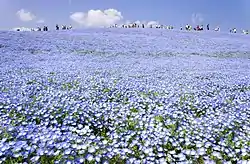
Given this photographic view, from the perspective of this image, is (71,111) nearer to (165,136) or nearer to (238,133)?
(165,136)

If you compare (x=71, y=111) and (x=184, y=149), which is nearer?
(x=184, y=149)

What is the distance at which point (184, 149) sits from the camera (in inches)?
177

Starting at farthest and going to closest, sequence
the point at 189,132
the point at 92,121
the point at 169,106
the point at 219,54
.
Result: the point at 219,54 < the point at 169,106 < the point at 92,121 < the point at 189,132

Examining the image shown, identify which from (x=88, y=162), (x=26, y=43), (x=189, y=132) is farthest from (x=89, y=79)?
(x=26, y=43)

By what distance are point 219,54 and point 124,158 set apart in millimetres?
20980

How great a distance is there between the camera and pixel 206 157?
4.07m

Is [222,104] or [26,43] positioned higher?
[26,43]

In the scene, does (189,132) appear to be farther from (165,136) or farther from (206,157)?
(206,157)

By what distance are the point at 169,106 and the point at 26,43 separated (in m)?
17.2

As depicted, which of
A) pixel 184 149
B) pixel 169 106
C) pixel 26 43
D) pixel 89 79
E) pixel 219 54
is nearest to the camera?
pixel 184 149

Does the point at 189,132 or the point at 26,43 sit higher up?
the point at 26,43

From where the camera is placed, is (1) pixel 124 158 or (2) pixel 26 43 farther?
(2) pixel 26 43

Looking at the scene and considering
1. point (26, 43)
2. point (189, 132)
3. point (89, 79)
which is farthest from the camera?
point (26, 43)

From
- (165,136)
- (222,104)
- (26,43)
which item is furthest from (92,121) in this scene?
(26,43)
